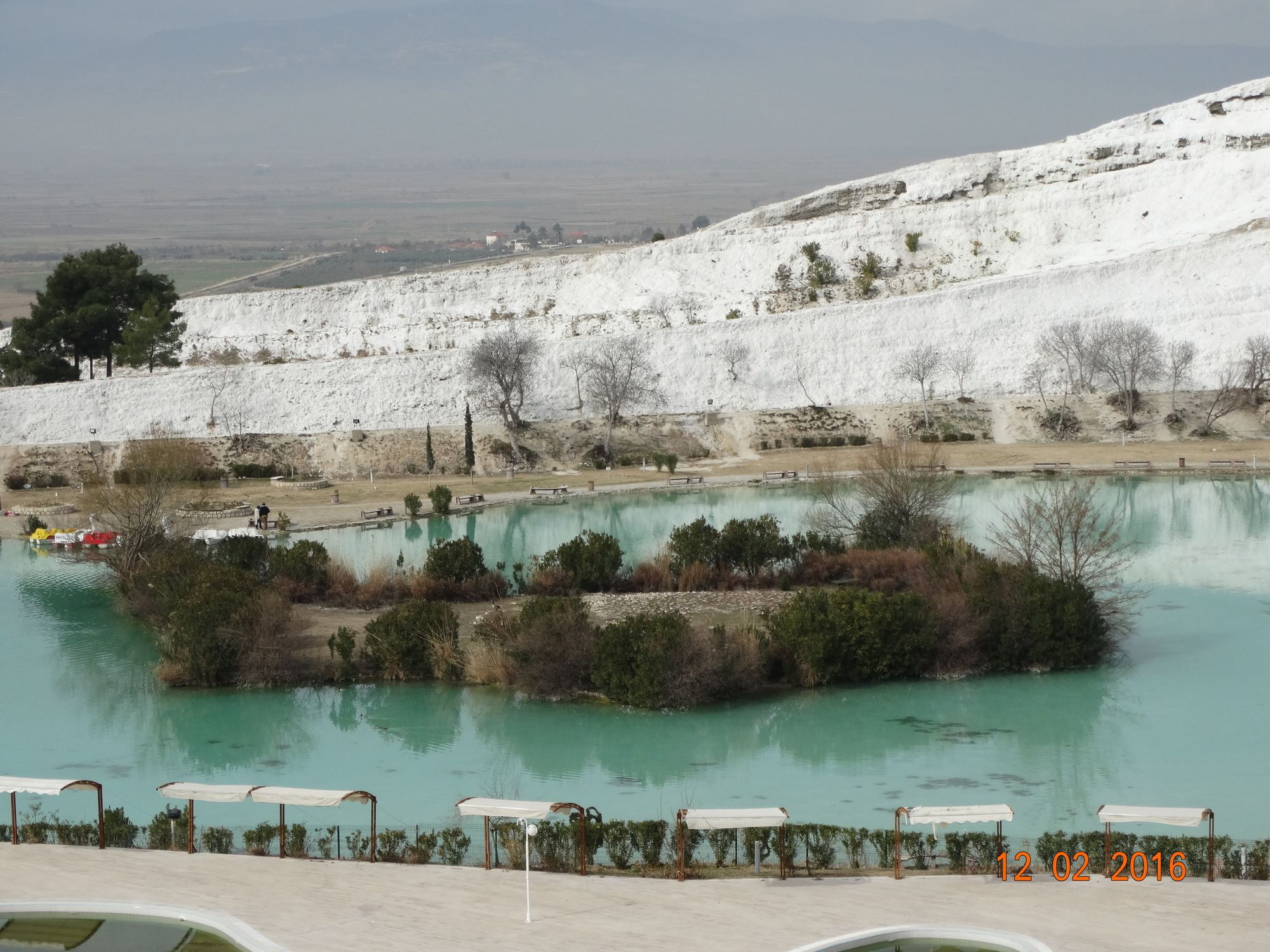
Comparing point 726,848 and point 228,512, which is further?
point 228,512

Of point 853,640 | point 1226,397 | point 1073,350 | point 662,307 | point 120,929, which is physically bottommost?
point 120,929

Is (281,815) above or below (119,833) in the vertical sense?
above

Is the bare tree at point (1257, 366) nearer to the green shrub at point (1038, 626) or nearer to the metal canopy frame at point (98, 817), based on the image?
the green shrub at point (1038, 626)

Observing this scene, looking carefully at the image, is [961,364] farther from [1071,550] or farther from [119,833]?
[119,833]

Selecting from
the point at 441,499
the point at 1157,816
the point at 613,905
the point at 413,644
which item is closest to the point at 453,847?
the point at 613,905

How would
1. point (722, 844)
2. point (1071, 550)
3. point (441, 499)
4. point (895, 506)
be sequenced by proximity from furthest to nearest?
1. point (441, 499)
2. point (895, 506)
3. point (1071, 550)
4. point (722, 844)

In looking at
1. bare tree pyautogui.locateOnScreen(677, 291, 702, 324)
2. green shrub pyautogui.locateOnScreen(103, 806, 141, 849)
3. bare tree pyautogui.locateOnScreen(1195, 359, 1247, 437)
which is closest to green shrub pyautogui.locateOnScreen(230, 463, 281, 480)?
bare tree pyautogui.locateOnScreen(677, 291, 702, 324)

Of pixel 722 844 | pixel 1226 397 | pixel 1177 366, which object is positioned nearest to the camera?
pixel 722 844
